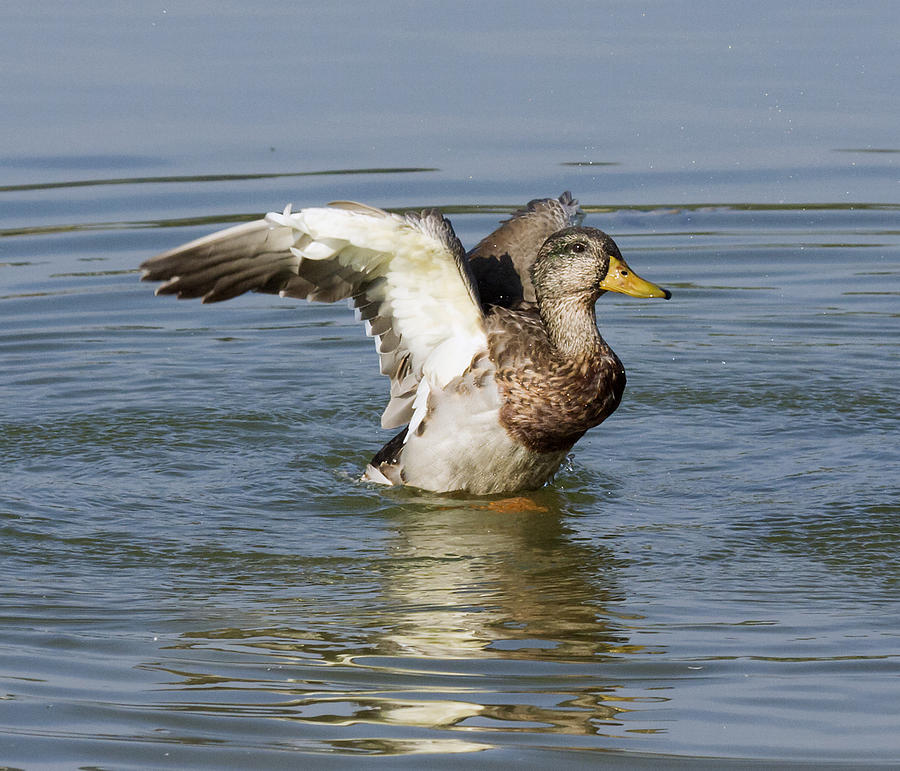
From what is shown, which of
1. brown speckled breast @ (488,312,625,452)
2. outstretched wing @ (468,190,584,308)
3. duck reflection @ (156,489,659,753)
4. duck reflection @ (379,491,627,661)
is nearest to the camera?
duck reflection @ (156,489,659,753)

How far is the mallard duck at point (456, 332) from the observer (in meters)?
7.07

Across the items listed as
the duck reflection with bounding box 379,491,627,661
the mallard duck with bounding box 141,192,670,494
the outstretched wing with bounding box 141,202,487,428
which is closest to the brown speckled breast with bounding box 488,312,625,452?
the mallard duck with bounding box 141,192,670,494

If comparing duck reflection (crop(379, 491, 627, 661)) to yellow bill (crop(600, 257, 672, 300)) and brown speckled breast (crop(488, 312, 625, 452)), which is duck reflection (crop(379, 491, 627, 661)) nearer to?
brown speckled breast (crop(488, 312, 625, 452))

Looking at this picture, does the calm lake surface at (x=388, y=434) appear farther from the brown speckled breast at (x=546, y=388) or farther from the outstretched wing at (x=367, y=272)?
the outstretched wing at (x=367, y=272)

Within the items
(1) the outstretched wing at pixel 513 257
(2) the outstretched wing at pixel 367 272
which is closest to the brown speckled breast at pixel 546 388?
(2) the outstretched wing at pixel 367 272

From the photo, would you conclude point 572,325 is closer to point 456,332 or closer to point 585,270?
point 585,270

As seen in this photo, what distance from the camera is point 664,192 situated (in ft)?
41.0

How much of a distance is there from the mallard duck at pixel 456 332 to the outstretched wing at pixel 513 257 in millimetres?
368

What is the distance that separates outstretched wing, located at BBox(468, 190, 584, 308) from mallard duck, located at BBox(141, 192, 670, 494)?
368 mm

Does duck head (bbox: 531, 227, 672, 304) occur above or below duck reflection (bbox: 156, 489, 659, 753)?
above

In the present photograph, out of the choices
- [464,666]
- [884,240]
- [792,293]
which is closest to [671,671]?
[464,666]

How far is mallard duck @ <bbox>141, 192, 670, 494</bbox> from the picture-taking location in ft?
23.2

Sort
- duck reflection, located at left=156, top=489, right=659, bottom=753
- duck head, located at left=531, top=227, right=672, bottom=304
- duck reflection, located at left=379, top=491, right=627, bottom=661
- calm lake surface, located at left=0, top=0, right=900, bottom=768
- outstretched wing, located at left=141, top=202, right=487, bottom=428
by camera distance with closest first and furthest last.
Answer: duck reflection, located at left=156, top=489, right=659, bottom=753 < calm lake surface, located at left=0, top=0, right=900, bottom=768 < duck reflection, located at left=379, top=491, right=627, bottom=661 < outstretched wing, located at left=141, top=202, right=487, bottom=428 < duck head, located at left=531, top=227, right=672, bottom=304

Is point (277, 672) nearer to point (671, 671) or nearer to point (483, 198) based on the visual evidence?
point (671, 671)
